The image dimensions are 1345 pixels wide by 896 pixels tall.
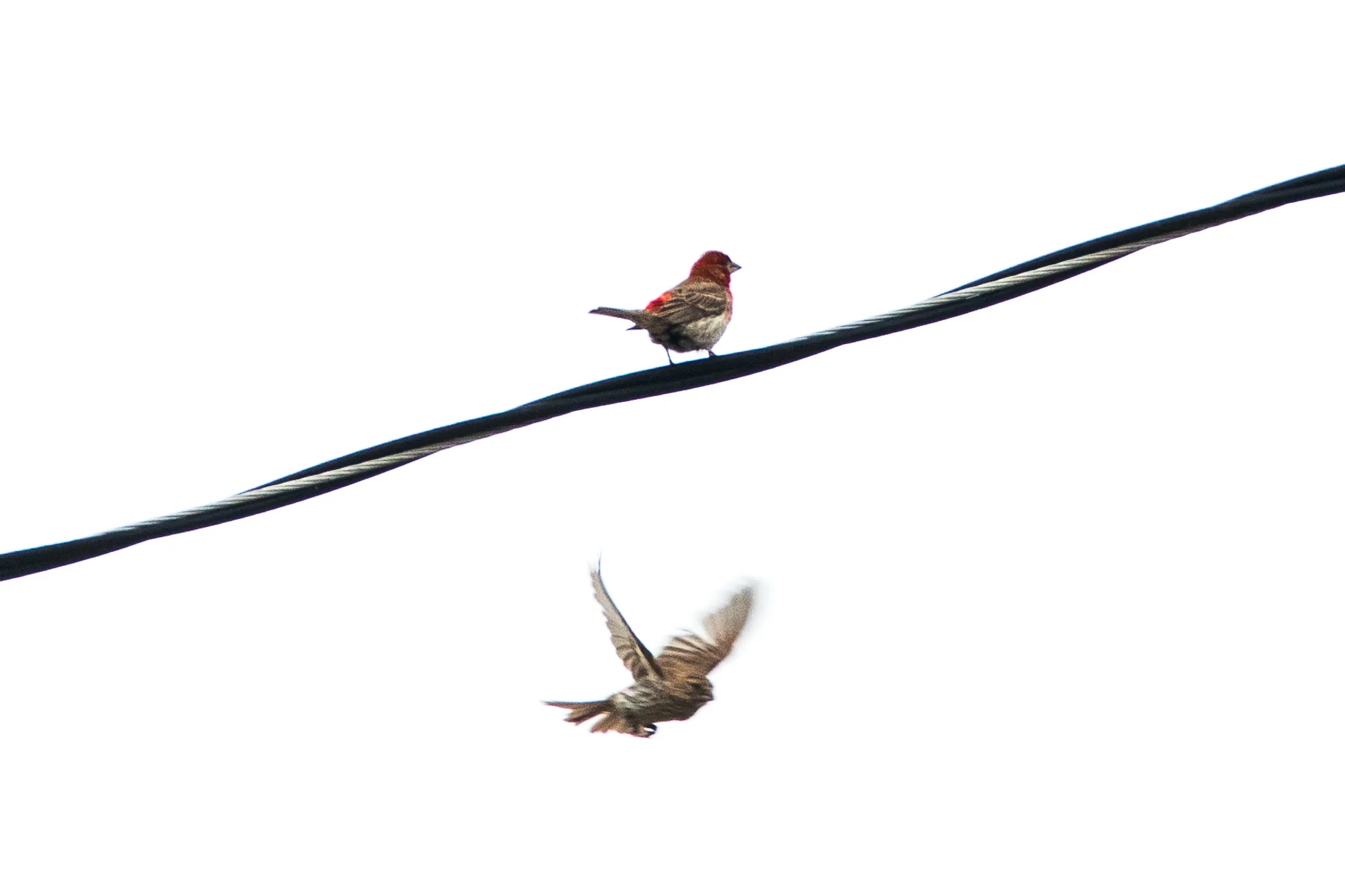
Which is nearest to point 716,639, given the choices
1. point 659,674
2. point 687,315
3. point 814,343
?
point 659,674

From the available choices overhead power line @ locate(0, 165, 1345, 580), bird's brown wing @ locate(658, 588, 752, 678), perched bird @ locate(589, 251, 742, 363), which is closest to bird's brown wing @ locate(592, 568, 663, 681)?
bird's brown wing @ locate(658, 588, 752, 678)

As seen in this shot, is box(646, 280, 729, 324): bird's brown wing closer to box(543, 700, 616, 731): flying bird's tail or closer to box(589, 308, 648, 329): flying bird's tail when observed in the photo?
box(589, 308, 648, 329): flying bird's tail

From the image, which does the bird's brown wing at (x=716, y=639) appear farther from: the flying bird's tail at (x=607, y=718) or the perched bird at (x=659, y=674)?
the flying bird's tail at (x=607, y=718)

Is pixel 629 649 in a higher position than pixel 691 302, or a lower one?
lower

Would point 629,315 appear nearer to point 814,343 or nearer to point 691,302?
point 691,302

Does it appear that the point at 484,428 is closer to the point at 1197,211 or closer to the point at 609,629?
the point at 1197,211

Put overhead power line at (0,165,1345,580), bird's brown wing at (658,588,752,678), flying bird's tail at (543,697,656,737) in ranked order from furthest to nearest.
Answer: bird's brown wing at (658,588,752,678)
flying bird's tail at (543,697,656,737)
overhead power line at (0,165,1345,580)

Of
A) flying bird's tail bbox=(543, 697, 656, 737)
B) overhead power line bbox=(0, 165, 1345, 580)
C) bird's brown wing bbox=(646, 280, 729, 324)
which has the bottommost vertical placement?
flying bird's tail bbox=(543, 697, 656, 737)

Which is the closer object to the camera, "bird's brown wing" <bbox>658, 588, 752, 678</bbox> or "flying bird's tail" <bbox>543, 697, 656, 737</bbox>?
"flying bird's tail" <bbox>543, 697, 656, 737</bbox>
